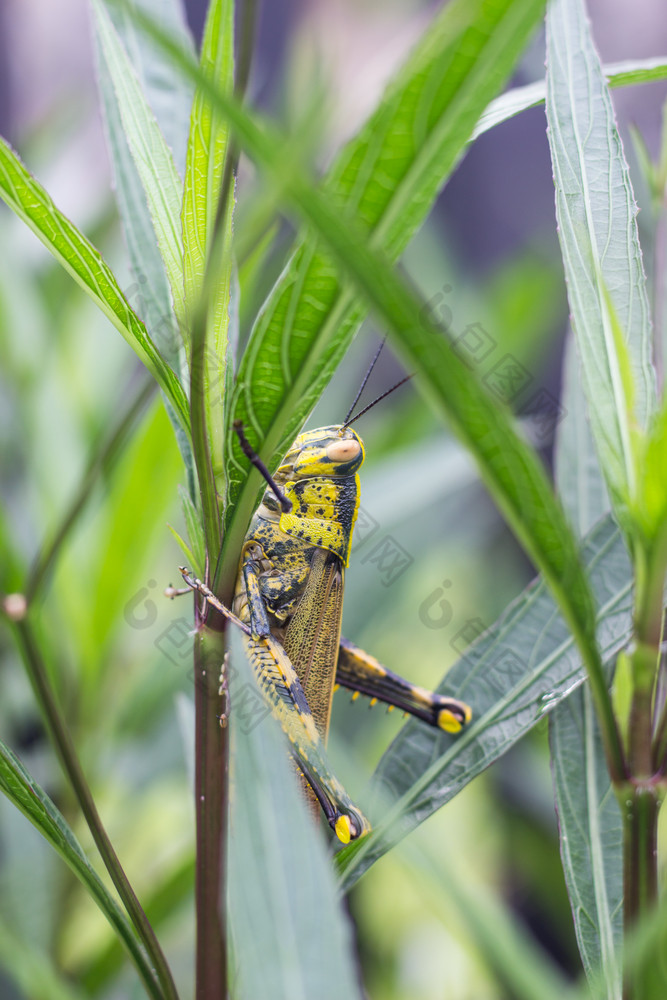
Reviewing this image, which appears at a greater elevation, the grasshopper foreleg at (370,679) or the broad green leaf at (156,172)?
the broad green leaf at (156,172)

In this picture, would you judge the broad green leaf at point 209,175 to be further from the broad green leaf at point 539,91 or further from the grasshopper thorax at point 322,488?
the grasshopper thorax at point 322,488

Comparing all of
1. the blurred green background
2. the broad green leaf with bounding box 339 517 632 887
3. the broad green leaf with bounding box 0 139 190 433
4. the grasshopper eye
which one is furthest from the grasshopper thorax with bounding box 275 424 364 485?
the broad green leaf with bounding box 0 139 190 433

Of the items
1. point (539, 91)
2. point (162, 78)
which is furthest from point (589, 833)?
point (162, 78)

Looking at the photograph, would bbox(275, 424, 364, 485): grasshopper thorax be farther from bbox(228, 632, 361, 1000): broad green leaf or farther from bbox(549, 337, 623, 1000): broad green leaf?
bbox(228, 632, 361, 1000): broad green leaf

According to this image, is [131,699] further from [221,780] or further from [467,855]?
[467,855]

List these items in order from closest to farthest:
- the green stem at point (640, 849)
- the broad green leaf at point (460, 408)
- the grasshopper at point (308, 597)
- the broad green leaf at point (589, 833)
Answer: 1. the broad green leaf at point (460, 408)
2. the green stem at point (640, 849)
3. the broad green leaf at point (589, 833)
4. the grasshopper at point (308, 597)

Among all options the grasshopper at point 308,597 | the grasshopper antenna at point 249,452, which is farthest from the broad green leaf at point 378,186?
the grasshopper at point 308,597
